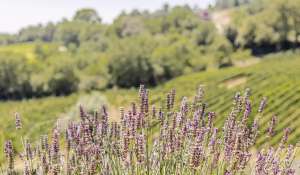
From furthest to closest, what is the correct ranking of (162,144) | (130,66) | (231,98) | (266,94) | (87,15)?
1. (87,15)
2. (130,66)
3. (231,98)
4. (266,94)
5. (162,144)

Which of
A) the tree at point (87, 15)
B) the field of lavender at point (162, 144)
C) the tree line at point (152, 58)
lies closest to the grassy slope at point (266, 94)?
the field of lavender at point (162, 144)

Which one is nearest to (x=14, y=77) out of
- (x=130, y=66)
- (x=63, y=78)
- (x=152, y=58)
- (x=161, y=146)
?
(x=63, y=78)

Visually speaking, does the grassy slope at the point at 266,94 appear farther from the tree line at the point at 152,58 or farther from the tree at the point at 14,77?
the tree at the point at 14,77

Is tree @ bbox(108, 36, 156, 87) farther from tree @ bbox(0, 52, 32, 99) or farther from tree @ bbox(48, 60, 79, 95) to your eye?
tree @ bbox(0, 52, 32, 99)

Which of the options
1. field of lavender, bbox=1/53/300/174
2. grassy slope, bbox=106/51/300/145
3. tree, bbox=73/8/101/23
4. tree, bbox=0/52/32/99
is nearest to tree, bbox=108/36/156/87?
grassy slope, bbox=106/51/300/145

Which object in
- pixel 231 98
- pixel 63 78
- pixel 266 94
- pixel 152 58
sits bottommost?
pixel 63 78

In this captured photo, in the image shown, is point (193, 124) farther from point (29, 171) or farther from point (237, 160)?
point (29, 171)

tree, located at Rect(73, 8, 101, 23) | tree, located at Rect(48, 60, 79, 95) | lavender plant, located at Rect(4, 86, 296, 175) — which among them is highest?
tree, located at Rect(73, 8, 101, 23)

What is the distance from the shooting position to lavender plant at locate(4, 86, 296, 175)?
3.61 m

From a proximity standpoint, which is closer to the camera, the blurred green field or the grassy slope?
the grassy slope

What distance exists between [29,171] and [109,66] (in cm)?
5376

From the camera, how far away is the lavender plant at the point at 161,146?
3.61m

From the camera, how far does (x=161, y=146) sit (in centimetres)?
409

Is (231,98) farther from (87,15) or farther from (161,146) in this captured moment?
(87,15)
